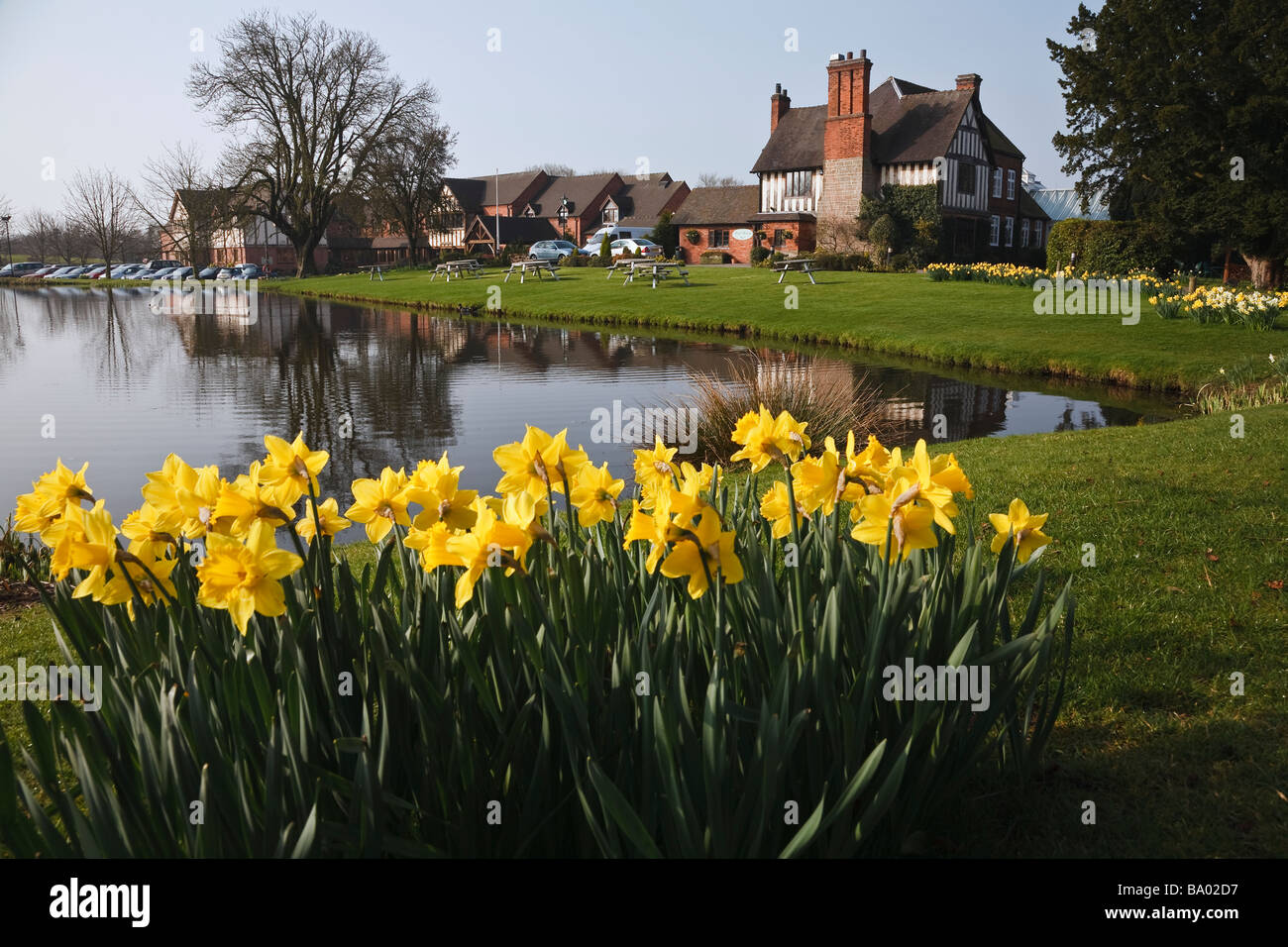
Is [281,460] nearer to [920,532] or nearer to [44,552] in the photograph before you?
[920,532]

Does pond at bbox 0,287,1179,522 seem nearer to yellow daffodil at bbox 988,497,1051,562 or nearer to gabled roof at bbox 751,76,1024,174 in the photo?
yellow daffodil at bbox 988,497,1051,562

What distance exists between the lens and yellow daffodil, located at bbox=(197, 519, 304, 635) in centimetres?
215

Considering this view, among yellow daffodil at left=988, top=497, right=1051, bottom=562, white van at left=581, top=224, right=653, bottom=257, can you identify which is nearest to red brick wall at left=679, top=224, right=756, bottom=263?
white van at left=581, top=224, right=653, bottom=257

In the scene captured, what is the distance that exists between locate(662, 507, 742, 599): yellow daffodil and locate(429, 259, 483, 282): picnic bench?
49327 mm

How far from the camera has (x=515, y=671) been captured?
2.49 meters

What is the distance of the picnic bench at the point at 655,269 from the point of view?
132ft

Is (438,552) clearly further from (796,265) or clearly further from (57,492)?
(796,265)

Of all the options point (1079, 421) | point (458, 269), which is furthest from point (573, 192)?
point (1079, 421)

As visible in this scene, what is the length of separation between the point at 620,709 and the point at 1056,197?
70.6 m

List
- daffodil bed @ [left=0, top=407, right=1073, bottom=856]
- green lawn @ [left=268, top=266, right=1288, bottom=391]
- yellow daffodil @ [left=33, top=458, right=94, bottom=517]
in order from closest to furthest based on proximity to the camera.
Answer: daffodil bed @ [left=0, top=407, right=1073, bottom=856]
yellow daffodil @ [left=33, top=458, right=94, bottom=517]
green lawn @ [left=268, top=266, right=1288, bottom=391]

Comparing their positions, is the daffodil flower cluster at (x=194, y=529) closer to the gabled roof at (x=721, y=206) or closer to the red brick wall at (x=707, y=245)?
the red brick wall at (x=707, y=245)

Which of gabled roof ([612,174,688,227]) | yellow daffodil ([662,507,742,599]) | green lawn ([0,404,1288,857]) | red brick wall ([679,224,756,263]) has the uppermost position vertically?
gabled roof ([612,174,688,227])

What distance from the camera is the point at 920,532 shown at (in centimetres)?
244
